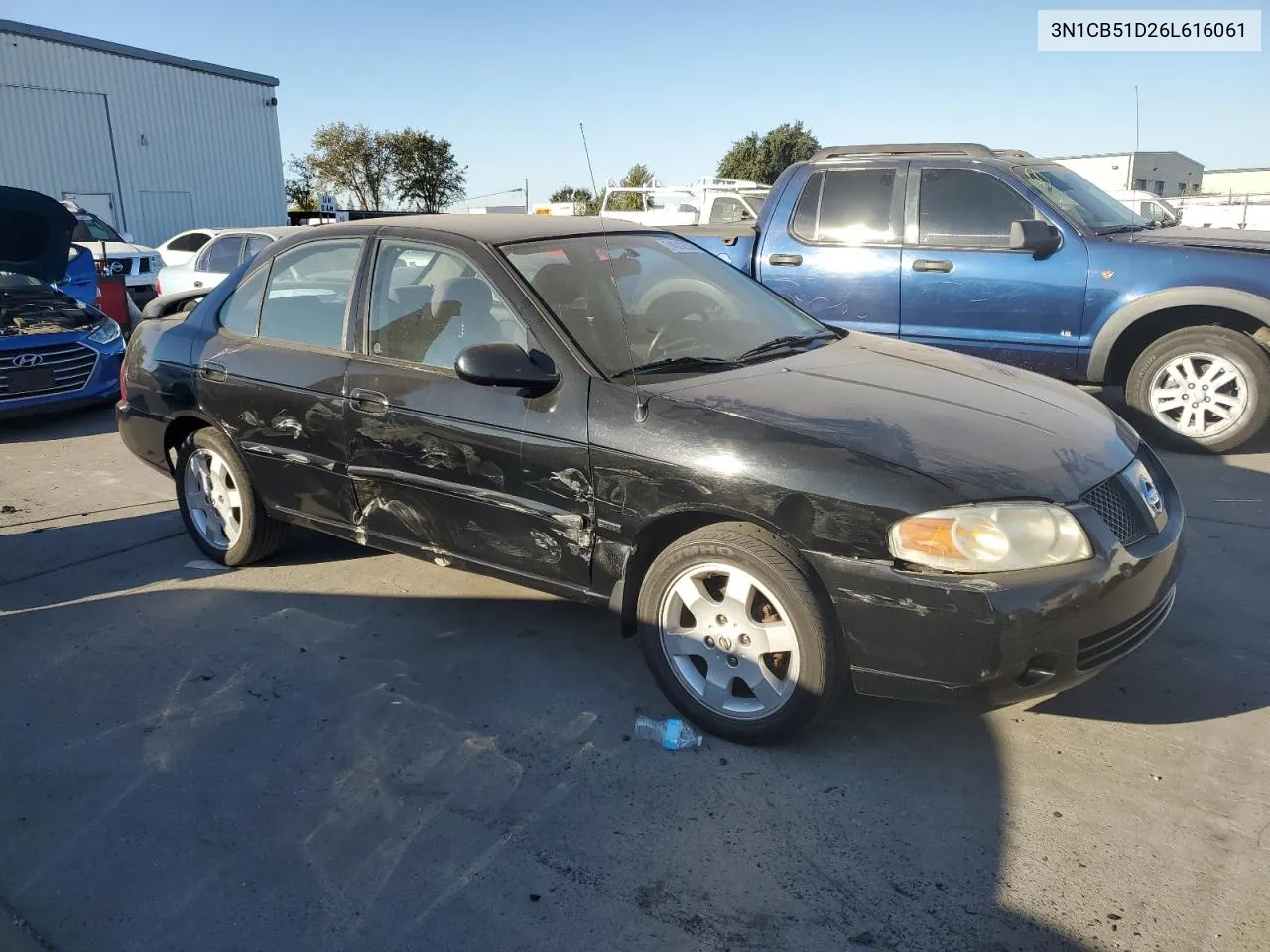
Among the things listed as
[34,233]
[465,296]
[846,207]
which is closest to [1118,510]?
[465,296]

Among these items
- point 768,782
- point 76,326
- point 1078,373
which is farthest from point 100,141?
point 768,782

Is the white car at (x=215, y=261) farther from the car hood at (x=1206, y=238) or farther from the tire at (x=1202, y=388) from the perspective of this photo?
the tire at (x=1202, y=388)

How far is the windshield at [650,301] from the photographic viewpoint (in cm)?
354

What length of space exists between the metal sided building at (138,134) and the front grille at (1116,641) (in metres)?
27.0

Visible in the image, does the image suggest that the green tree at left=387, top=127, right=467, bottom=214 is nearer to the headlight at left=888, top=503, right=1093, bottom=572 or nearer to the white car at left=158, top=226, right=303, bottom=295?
the white car at left=158, top=226, right=303, bottom=295

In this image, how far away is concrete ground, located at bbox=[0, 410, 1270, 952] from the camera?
7.84ft

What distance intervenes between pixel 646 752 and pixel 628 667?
23.0 inches

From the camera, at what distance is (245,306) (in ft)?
14.9

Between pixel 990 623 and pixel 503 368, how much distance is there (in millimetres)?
1737

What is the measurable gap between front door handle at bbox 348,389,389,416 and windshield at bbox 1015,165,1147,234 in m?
4.84

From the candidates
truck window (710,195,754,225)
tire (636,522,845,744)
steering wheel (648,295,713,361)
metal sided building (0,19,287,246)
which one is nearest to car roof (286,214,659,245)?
steering wheel (648,295,713,361)

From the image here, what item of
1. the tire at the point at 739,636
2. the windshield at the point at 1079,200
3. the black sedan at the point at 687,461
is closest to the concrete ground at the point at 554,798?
the tire at the point at 739,636

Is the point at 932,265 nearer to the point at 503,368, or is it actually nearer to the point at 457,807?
the point at 503,368

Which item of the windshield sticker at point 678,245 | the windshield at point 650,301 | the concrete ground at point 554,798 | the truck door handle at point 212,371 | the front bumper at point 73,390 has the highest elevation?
the windshield sticker at point 678,245
